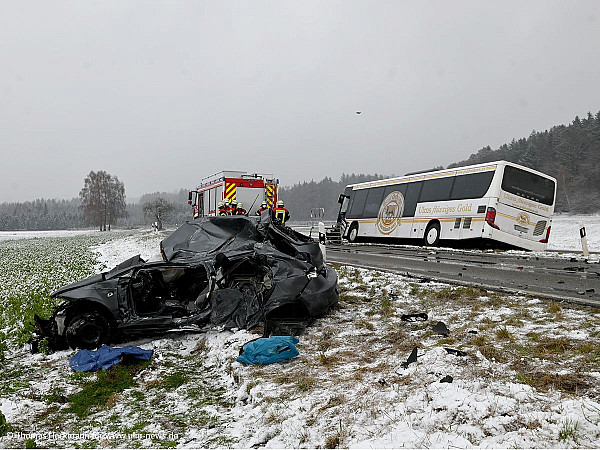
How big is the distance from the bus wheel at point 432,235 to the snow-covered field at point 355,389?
1075 cm

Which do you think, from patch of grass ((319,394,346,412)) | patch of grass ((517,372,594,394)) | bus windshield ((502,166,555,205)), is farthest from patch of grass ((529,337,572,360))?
bus windshield ((502,166,555,205))

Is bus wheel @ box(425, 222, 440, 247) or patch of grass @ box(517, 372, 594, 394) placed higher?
bus wheel @ box(425, 222, 440, 247)

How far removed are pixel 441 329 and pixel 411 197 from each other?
13.7 metres

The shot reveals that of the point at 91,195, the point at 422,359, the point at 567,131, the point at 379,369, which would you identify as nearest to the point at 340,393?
the point at 379,369

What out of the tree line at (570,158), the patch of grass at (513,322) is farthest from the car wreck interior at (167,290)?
the tree line at (570,158)

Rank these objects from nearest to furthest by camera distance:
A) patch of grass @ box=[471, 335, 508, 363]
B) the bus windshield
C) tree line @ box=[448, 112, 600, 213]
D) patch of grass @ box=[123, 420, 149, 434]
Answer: patch of grass @ box=[123, 420, 149, 434] < patch of grass @ box=[471, 335, 508, 363] < the bus windshield < tree line @ box=[448, 112, 600, 213]

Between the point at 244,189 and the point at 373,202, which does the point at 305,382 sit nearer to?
the point at 244,189

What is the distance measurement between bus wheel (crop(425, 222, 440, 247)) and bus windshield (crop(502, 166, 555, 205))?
3.19 m

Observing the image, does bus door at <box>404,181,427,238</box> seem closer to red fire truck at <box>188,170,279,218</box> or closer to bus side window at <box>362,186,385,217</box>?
bus side window at <box>362,186,385,217</box>

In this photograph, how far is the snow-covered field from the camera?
115 inches

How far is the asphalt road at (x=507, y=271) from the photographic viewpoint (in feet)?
24.1

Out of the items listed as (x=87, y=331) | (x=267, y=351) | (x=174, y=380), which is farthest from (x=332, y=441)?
(x=87, y=331)

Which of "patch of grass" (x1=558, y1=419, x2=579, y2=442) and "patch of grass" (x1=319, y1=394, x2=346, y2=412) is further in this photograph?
"patch of grass" (x1=319, y1=394, x2=346, y2=412)

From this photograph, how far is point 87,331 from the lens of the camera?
5.75 metres
